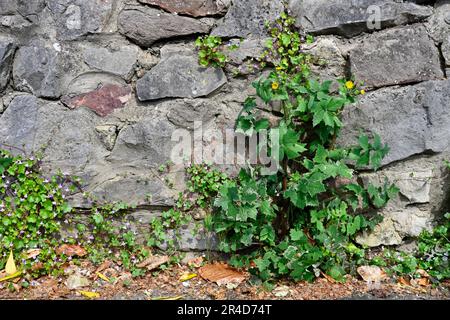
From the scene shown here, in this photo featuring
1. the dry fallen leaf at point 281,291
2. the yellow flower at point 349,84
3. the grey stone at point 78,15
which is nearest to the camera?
the dry fallen leaf at point 281,291

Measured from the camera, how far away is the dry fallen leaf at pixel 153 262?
2.75 metres

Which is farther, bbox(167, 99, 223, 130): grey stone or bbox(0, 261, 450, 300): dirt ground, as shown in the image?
bbox(167, 99, 223, 130): grey stone

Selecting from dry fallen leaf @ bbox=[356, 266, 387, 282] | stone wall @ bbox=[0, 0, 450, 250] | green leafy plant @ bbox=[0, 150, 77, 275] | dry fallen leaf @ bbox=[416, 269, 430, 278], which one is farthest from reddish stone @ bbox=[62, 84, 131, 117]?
dry fallen leaf @ bbox=[416, 269, 430, 278]

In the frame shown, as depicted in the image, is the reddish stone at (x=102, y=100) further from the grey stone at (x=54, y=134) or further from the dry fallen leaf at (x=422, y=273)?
the dry fallen leaf at (x=422, y=273)

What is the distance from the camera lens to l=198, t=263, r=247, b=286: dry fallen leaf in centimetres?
266

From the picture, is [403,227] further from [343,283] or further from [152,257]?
[152,257]

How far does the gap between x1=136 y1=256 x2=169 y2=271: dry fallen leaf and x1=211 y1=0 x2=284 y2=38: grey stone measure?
1102mm

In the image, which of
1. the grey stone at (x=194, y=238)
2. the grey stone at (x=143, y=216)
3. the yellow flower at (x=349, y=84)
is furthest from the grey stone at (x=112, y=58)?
the yellow flower at (x=349, y=84)

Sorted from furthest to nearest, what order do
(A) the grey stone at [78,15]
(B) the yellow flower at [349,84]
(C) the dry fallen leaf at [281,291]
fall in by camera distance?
(A) the grey stone at [78,15] → (B) the yellow flower at [349,84] → (C) the dry fallen leaf at [281,291]

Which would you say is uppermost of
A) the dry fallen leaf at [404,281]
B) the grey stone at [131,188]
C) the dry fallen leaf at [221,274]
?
the grey stone at [131,188]

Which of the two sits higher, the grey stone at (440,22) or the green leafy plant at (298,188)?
the grey stone at (440,22)

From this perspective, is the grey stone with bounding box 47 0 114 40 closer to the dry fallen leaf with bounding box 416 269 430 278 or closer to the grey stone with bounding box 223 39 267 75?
the grey stone with bounding box 223 39 267 75

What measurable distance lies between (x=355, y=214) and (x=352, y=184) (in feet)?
0.59

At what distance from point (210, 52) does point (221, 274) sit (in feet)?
3.41
